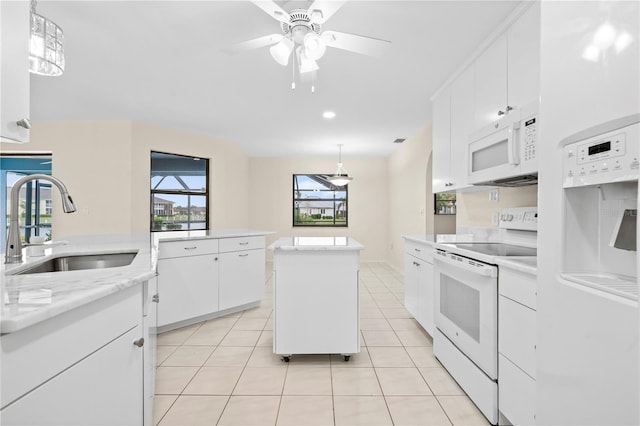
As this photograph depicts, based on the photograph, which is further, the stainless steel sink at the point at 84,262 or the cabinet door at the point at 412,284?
the cabinet door at the point at 412,284

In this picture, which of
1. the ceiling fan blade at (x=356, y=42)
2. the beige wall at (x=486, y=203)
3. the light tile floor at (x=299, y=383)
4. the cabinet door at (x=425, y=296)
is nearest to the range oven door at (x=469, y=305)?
the cabinet door at (x=425, y=296)

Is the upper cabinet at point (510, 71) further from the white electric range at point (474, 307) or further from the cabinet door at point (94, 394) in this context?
the cabinet door at point (94, 394)

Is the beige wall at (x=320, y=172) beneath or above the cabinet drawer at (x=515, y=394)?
above

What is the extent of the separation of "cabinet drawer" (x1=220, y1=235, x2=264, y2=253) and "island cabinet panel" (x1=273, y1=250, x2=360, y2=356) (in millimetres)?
1159

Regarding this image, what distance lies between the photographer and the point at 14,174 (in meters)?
5.73

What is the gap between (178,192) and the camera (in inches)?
216

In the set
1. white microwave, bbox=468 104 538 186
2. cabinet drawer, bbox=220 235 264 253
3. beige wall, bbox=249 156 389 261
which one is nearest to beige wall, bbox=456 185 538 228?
white microwave, bbox=468 104 538 186

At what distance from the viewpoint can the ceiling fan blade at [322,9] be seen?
63.3 inches

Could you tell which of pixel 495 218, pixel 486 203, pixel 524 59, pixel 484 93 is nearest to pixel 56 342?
pixel 524 59

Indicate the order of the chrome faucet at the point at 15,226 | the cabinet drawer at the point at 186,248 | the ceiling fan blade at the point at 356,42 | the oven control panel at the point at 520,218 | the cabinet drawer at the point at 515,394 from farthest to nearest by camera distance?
the cabinet drawer at the point at 186,248, the oven control panel at the point at 520,218, the ceiling fan blade at the point at 356,42, the chrome faucet at the point at 15,226, the cabinet drawer at the point at 515,394

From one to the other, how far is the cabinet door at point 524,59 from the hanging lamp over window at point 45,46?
2575mm

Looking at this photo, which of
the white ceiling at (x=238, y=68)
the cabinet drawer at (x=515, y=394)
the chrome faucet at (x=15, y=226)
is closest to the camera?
the cabinet drawer at (x=515, y=394)

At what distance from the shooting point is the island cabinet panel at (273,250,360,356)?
2281 millimetres

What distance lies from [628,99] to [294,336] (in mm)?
2148
